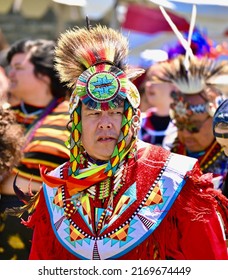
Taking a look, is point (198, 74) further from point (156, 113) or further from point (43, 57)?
point (156, 113)

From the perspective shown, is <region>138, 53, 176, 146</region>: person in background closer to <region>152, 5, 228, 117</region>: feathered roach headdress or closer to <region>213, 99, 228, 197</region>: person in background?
<region>152, 5, 228, 117</region>: feathered roach headdress

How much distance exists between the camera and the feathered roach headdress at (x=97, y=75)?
366 centimetres

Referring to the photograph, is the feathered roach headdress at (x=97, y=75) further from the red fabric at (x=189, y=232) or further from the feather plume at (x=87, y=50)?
the red fabric at (x=189, y=232)

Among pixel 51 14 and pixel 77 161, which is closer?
pixel 77 161

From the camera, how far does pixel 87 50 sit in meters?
3.77

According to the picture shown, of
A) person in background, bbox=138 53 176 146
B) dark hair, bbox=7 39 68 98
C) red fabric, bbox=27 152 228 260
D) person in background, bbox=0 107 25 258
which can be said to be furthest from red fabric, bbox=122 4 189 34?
red fabric, bbox=27 152 228 260

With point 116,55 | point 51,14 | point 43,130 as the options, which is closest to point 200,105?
point 43,130

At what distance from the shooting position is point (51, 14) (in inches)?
664

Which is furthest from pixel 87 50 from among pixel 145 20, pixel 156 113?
pixel 145 20

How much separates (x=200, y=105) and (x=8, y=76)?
1573mm

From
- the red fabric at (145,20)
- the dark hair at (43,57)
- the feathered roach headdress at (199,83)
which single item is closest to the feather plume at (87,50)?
the feathered roach headdress at (199,83)

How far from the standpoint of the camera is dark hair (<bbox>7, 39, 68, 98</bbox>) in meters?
5.98

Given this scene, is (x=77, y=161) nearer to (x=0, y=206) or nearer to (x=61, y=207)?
(x=61, y=207)
